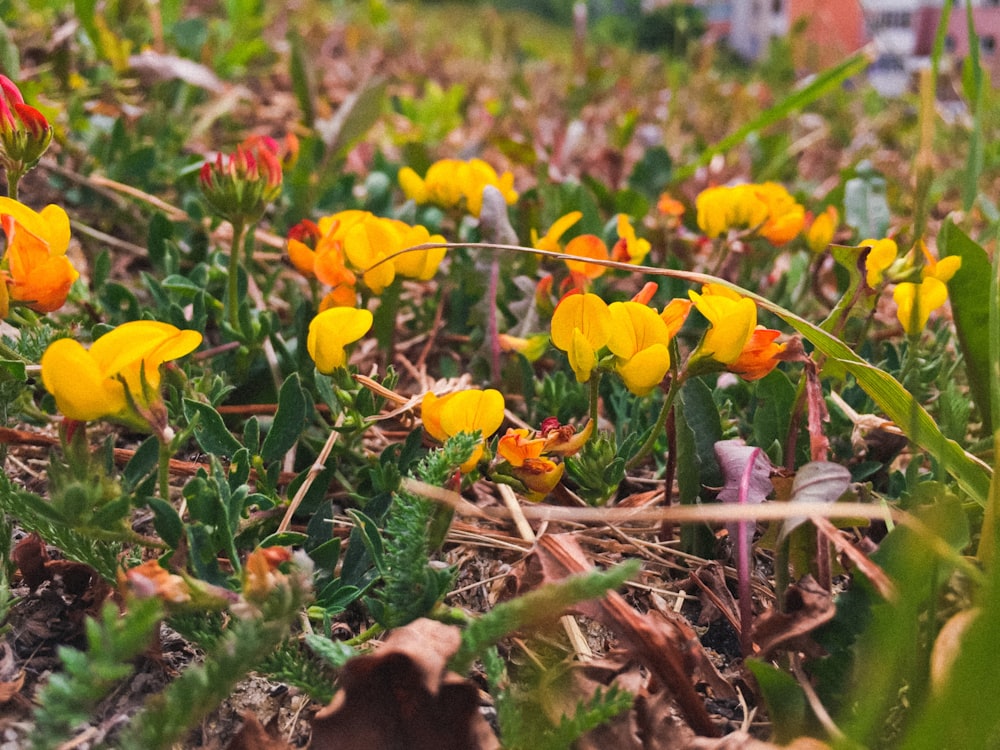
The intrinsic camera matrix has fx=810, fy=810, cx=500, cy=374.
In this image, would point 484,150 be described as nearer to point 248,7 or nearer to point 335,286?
point 248,7

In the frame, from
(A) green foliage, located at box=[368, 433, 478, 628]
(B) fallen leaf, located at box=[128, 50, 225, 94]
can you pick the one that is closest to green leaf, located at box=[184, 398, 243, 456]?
(A) green foliage, located at box=[368, 433, 478, 628]

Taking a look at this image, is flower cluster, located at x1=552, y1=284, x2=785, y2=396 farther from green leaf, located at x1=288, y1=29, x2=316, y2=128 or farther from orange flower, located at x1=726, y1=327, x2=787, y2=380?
green leaf, located at x1=288, y1=29, x2=316, y2=128

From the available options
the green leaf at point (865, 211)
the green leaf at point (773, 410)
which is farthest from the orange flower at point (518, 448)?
the green leaf at point (865, 211)

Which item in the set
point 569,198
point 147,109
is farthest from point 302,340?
point 147,109

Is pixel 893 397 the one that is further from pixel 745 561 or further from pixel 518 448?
pixel 518 448

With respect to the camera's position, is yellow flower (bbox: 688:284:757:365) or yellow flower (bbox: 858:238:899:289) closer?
yellow flower (bbox: 688:284:757:365)
